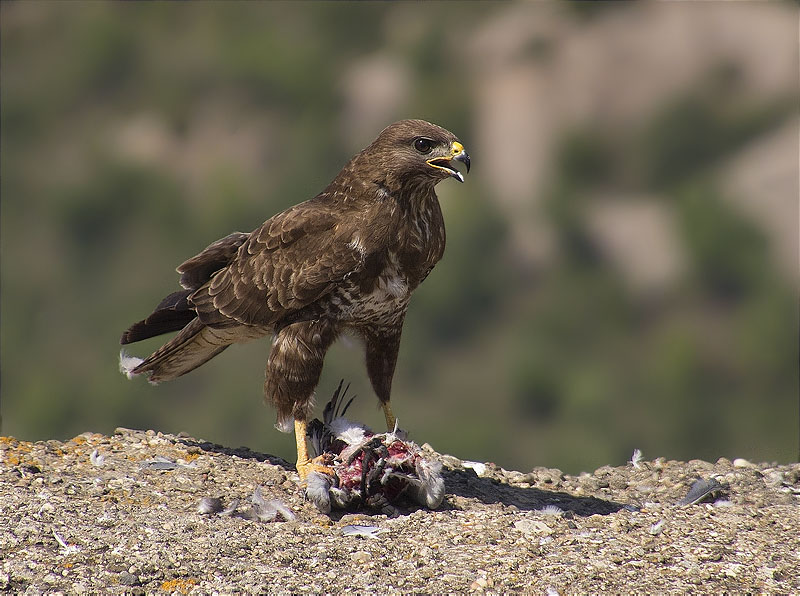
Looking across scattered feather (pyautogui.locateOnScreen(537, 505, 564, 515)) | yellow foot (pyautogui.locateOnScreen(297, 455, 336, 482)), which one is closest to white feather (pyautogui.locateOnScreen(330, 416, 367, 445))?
yellow foot (pyautogui.locateOnScreen(297, 455, 336, 482))

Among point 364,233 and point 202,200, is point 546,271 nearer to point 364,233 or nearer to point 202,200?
point 202,200

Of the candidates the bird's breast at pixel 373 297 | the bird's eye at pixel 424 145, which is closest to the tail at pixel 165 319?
the bird's breast at pixel 373 297

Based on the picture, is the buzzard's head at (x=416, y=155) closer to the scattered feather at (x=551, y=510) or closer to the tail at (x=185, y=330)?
the tail at (x=185, y=330)

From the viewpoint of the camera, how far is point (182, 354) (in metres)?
7.65

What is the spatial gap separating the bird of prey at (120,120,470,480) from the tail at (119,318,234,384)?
0.14m

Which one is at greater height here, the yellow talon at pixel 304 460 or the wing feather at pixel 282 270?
the wing feather at pixel 282 270

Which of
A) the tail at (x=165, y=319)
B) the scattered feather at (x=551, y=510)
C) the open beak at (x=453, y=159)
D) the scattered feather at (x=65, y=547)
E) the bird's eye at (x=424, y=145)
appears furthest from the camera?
the tail at (x=165, y=319)

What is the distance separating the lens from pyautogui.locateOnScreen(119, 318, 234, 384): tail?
294 inches

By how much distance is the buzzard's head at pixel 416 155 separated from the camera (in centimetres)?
645

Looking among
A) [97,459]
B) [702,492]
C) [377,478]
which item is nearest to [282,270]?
[377,478]

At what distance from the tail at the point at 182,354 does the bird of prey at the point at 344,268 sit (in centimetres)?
14

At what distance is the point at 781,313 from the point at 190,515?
61.5 m

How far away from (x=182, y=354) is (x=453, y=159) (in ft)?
8.19

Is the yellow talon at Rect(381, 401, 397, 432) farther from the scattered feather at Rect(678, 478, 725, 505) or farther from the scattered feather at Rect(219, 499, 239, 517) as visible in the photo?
the scattered feather at Rect(678, 478, 725, 505)
